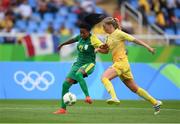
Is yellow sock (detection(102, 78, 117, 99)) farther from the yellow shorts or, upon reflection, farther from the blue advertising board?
the blue advertising board

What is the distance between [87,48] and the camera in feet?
64.5

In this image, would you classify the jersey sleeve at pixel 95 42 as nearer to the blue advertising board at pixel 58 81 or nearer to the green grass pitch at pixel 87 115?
the green grass pitch at pixel 87 115

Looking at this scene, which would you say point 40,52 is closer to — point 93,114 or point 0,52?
point 0,52

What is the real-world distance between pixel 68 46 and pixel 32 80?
5867mm

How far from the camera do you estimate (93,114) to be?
19.0m

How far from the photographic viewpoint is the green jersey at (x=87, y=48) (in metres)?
19.6

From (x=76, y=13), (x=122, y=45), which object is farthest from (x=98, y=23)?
(x=122, y=45)

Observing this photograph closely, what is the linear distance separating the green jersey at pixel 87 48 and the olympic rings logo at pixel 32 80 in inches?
292

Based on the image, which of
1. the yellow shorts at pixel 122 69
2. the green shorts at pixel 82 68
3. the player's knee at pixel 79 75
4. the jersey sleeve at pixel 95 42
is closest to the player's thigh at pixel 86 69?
the green shorts at pixel 82 68

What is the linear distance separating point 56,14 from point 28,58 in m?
4.52

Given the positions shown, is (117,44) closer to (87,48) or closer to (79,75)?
(87,48)

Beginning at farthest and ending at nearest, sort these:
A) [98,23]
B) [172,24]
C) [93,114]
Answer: [172,24], [98,23], [93,114]

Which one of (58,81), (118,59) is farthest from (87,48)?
(58,81)

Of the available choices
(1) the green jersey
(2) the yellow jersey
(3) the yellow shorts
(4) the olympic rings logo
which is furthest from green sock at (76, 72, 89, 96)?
(4) the olympic rings logo
